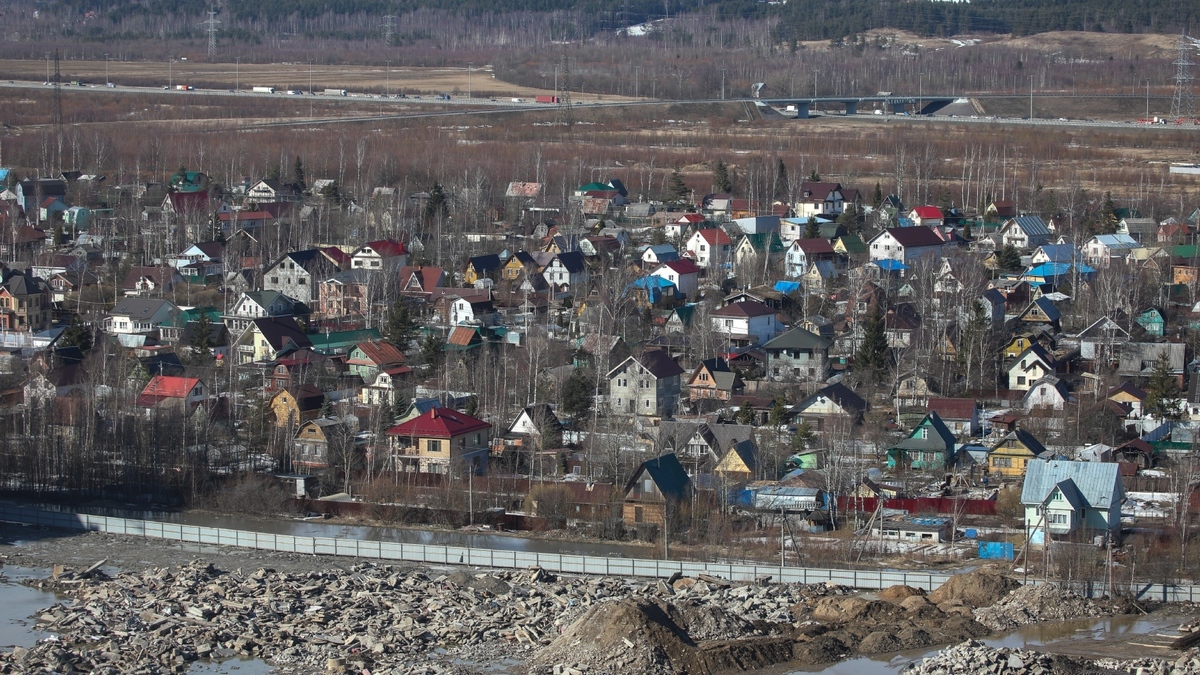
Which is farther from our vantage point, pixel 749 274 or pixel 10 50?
pixel 10 50

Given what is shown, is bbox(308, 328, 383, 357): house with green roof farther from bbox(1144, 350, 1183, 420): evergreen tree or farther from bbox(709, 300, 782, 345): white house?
bbox(1144, 350, 1183, 420): evergreen tree

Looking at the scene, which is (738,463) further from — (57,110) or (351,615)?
(57,110)

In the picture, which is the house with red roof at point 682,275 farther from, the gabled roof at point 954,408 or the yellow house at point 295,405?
the yellow house at point 295,405

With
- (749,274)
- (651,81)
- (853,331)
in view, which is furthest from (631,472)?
(651,81)

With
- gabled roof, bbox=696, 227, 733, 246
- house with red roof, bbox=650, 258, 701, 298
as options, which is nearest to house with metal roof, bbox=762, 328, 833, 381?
house with red roof, bbox=650, 258, 701, 298

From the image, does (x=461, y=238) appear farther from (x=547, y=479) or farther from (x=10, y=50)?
(x=10, y=50)

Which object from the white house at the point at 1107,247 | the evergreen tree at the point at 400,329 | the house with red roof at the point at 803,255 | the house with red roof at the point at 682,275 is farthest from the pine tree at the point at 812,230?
the evergreen tree at the point at 400,329
